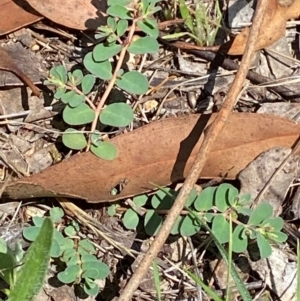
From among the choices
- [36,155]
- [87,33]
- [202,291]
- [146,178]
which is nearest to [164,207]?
[146,178]

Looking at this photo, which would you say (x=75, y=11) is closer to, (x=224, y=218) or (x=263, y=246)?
(x=224, y=218)

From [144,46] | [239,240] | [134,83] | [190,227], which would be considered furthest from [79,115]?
[239,240]

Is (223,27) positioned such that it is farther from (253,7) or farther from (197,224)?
(197,224)

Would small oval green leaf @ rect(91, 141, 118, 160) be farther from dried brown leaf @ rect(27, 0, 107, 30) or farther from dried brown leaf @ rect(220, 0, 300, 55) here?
dried brown leaf @ rect(220, 0, 300, 55)

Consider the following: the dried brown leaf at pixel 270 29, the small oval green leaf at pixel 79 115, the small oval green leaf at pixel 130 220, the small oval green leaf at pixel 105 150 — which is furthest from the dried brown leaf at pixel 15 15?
the small oval green leaf at pixel 130 220

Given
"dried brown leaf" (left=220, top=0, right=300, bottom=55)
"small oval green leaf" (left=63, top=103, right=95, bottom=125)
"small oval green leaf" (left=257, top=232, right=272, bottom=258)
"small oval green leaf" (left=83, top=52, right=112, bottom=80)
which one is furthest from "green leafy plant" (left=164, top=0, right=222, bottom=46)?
"small oval green leaf" (left=257, top=232, right=272, bottom=258)

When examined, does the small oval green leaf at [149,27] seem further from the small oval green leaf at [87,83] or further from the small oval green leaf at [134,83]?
the small oval green leaf at [87,83]

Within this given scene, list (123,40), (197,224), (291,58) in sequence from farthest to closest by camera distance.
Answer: (291,58)
(123,40)
(197,224)
